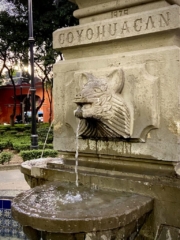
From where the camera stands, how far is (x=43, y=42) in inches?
851

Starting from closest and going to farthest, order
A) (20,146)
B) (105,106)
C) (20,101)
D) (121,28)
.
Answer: (105,106) < (121,28) < (20,146) < (20,101)

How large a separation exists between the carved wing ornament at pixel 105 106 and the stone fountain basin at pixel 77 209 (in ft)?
1.96

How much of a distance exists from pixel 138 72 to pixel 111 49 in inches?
18.6

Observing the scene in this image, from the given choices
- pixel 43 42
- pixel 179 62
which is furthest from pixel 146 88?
pixel 43 42

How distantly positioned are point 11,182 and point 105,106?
6.66 m

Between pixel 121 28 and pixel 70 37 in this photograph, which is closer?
pixel 121 28

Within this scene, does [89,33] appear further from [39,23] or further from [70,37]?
[39,23]

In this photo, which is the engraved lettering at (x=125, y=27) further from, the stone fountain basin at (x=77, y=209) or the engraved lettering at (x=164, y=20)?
the stone fountain basin at (x=77, y=209)

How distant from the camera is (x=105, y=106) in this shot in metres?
3.18

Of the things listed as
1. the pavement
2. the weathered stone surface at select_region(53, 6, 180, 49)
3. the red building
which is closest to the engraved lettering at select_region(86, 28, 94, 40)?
the weathered stone surface at select_region(53, 6, 180, 49)

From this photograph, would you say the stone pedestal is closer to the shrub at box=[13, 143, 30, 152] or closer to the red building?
the shrub at box=[13, 143, 30, 152]

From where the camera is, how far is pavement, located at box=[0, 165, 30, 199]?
7.96m

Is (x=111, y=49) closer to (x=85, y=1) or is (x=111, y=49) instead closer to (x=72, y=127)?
(x=85, y=1)

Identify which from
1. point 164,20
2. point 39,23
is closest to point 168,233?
point 164,20
